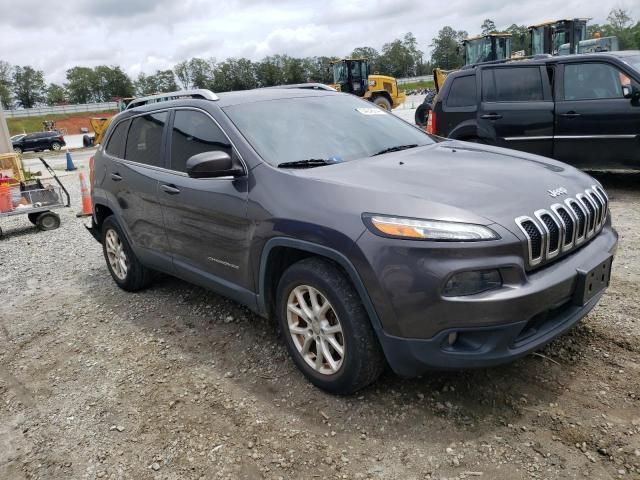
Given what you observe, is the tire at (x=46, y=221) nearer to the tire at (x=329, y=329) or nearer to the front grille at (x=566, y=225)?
the tire at (x=329, y=329)

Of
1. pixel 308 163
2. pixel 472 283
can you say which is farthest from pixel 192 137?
pixel 472 283

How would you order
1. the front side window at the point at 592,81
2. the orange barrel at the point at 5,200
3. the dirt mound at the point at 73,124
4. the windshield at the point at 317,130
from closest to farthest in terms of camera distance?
the windshield at the point at 317,130, the front side window at the point at 592,81, the orange barrel at the point at 5,200, the dirt mound at the point at 73,124

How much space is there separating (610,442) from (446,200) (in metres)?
1.35

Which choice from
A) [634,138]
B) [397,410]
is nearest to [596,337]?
[397,410]

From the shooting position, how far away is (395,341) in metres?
2.66

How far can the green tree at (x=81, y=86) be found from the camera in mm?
103250

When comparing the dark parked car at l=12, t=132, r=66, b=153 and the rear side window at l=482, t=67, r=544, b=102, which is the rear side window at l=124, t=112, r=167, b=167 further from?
the dark parked car at l=12, t=132, r=66, b=153

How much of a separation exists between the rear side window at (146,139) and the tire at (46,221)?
4.74m

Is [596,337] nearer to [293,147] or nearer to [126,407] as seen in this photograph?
[293,147]

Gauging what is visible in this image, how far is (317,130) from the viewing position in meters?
3.66

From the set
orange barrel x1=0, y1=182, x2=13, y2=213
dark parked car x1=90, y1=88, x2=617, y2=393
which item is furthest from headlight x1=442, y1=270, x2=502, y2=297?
orange barrel x1=0, y1=182, x2=13, y2=213

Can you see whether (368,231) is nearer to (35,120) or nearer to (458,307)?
(458,307)

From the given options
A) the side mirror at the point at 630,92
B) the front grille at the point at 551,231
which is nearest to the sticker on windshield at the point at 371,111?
the front grille at the point at 551,231

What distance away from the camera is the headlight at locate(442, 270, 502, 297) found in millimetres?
2482
